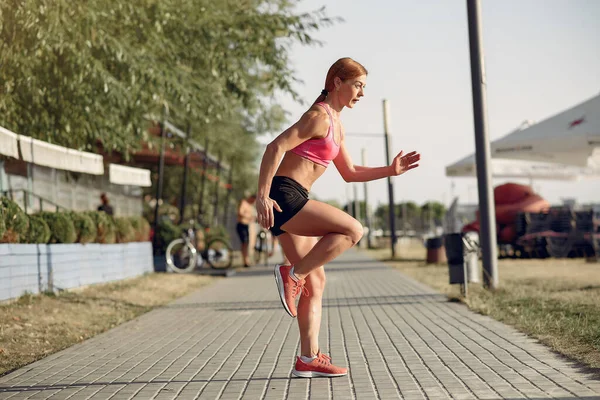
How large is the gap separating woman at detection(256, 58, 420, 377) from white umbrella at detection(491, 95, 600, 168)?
1258 centimetres

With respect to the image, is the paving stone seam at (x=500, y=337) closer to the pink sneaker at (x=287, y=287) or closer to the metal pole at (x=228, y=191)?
the pink sneaker at (x=287, y=287)

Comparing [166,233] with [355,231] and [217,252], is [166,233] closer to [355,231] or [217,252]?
[217,252]

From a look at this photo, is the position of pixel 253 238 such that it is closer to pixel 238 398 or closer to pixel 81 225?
pixel 81 225

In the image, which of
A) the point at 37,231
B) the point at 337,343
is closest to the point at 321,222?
the point at 337,343

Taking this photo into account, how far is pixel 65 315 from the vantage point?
33.8 feet

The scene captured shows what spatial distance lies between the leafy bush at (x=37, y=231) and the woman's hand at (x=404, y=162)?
6.97 meters

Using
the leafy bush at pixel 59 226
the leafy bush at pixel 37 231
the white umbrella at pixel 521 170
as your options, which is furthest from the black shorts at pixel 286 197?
the white umbrella at pixel 521 170

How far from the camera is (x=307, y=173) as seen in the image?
5.71 metres

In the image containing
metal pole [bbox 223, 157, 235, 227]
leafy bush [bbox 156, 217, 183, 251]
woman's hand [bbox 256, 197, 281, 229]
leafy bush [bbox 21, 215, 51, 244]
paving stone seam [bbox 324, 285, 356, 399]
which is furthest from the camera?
metal pole [bbox 223, 157, 235, 227]

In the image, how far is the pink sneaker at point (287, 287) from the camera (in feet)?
18.1

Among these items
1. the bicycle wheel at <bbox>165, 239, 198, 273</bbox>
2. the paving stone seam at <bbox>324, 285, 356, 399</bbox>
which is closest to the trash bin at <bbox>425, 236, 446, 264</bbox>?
the bicycle wheel at <bbox>165, 239, 198, 273</bbox>

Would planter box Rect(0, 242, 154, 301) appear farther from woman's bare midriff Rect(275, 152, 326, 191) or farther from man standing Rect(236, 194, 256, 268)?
woman's bare midriff Rect(275, 152, 326, 191)

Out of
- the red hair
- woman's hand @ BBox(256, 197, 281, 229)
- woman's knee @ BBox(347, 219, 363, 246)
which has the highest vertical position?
the red hair

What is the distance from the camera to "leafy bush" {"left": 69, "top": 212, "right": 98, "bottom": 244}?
13680mm
